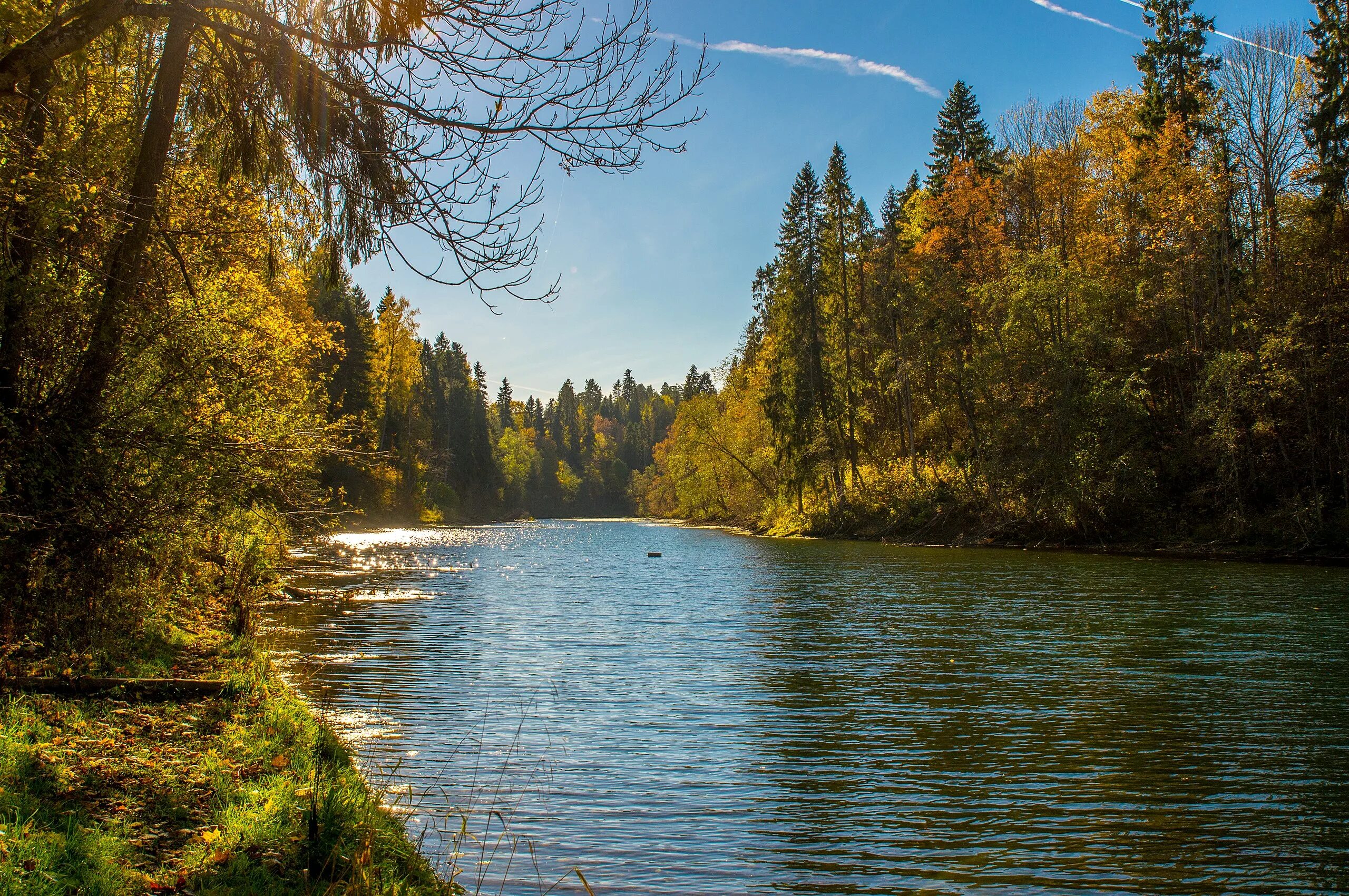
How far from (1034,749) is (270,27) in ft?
31.2

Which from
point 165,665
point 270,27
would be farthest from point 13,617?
point 270,27

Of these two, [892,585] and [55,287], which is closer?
[55,287]

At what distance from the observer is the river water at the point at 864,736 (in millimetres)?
5863

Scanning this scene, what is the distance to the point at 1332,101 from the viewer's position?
86.5ft

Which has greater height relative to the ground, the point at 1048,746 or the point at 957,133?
the point at 957,133

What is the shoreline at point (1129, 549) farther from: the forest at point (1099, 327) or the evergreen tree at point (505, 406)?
the evergreen tree at point (505, 406)

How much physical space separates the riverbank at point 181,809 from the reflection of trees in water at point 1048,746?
121 inches

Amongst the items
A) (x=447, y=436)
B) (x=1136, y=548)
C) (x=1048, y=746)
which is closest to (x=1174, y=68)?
(x=1136, y=548)

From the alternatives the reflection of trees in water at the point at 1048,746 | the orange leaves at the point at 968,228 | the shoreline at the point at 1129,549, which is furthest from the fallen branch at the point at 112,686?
the orange leaves at the point at 968,228

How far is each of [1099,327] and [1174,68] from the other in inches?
506

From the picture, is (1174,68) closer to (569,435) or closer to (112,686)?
(112,686)

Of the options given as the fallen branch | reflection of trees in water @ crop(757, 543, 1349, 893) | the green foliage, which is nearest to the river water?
reflection of trees in water @ crop(757, 543, 1349, 893)

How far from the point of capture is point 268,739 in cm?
692

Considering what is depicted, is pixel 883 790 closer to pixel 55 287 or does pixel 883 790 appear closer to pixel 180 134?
pixel 55 287
